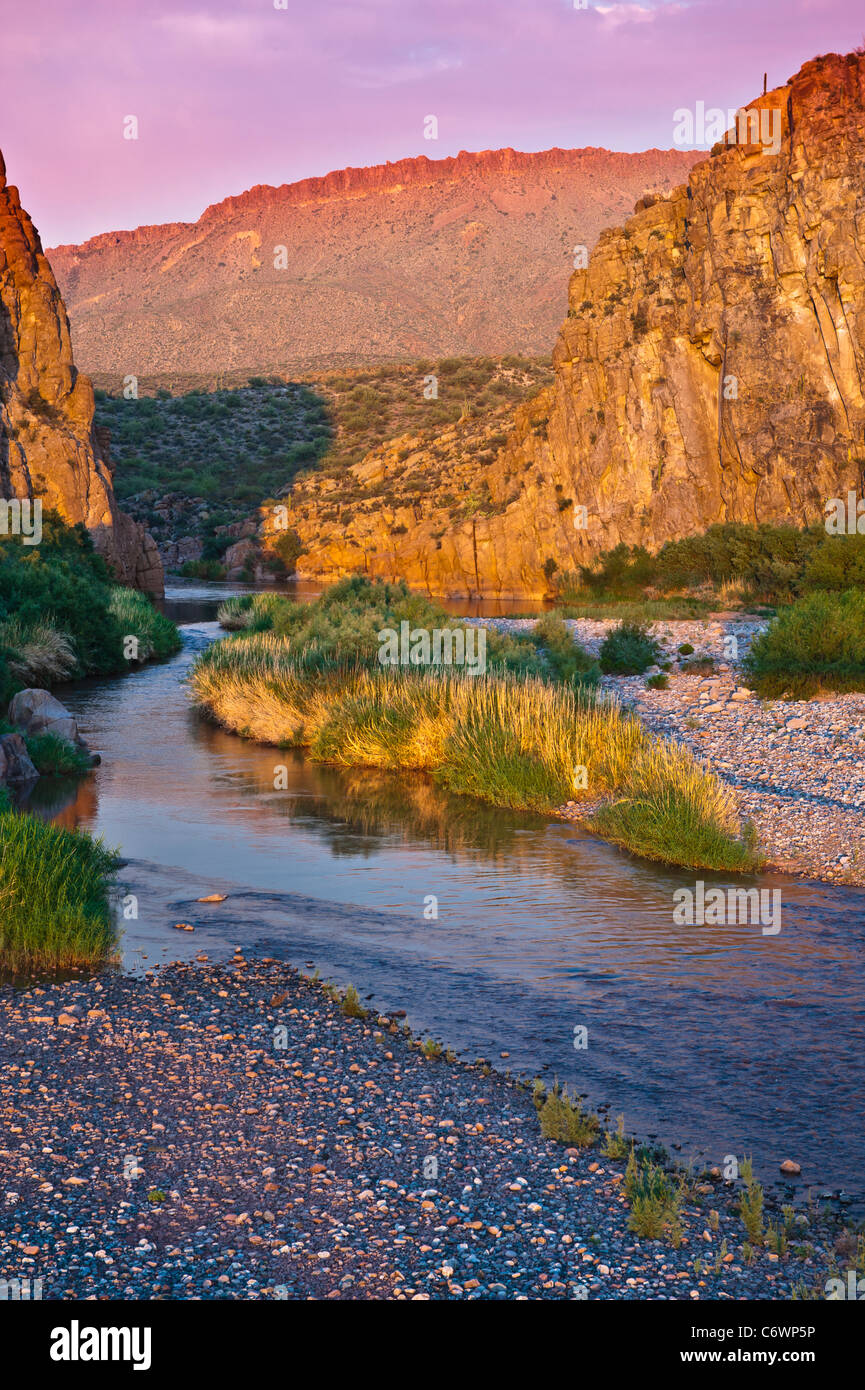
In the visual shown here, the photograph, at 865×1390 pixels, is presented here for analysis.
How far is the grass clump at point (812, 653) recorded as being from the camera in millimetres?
21125

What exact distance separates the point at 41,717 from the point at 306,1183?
15.0 meters

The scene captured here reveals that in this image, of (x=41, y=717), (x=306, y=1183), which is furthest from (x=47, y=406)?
(x=306, y=1183)

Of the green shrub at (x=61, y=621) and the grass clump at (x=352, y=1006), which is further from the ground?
the green shrub at (x=61, y=621)

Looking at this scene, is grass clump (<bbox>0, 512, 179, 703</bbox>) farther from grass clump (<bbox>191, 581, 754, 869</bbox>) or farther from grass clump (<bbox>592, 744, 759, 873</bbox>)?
grass clump (<bbox>592, 744, 759, 873</bbox>)

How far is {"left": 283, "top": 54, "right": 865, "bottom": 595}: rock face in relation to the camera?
46.0 m

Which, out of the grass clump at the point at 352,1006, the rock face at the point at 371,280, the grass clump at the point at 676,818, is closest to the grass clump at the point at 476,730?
the grass clump at the point at 676,818

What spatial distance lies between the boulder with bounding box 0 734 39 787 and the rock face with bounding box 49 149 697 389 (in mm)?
92281

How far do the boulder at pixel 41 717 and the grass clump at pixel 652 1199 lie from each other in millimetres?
14619

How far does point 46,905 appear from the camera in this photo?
991 cm

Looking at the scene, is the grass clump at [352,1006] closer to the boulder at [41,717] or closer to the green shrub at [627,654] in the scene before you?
the boulder at [41,717]

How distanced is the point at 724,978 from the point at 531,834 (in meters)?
5.57

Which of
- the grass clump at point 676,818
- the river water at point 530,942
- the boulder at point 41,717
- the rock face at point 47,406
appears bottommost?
the river water at point 530,942

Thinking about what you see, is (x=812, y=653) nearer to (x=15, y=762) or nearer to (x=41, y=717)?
(x=41, y=717)
